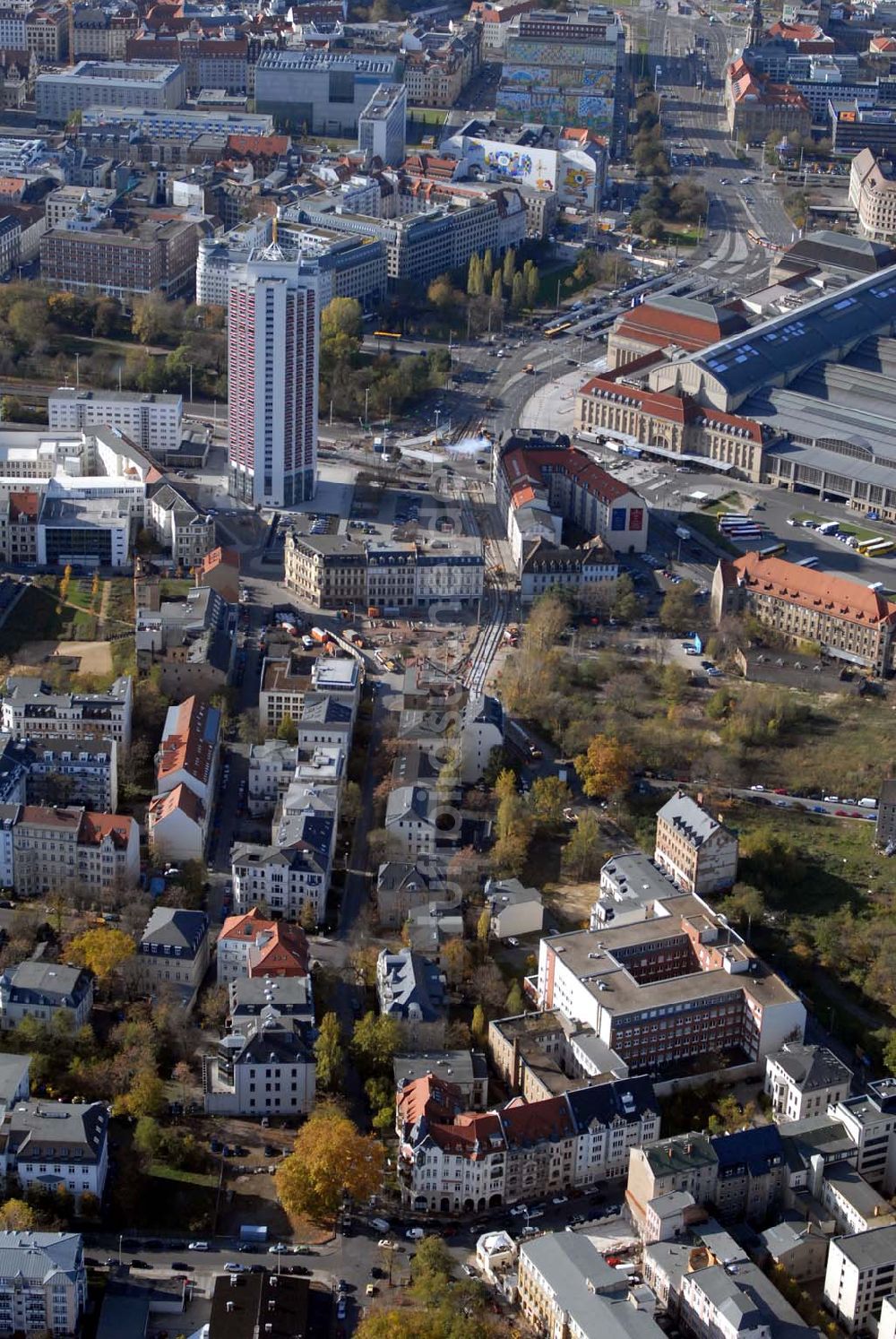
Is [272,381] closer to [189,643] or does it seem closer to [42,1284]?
[189,643]

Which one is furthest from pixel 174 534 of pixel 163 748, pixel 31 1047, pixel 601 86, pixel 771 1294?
pixel 601 86

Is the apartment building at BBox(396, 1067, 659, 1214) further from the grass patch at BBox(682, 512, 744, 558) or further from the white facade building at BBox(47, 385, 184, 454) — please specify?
the white facade building at BBox(47, 385, 184, 454)

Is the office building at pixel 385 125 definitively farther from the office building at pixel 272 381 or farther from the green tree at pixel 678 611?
the green tree at pixel 678 611

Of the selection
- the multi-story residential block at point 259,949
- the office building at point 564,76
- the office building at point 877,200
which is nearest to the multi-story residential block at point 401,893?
the multi-story residential block at point 259,949

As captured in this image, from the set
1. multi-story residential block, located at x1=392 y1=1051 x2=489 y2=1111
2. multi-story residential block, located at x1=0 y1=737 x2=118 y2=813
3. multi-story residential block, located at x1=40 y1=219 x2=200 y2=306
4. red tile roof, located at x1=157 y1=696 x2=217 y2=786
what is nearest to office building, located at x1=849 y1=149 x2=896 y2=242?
multi-story residential block, located at x1=40 y1=219 x2=200 y2=306

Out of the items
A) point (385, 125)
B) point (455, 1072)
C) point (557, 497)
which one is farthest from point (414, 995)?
point (385, 125)

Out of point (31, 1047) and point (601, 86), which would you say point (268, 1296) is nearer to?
point (31, 1047)
